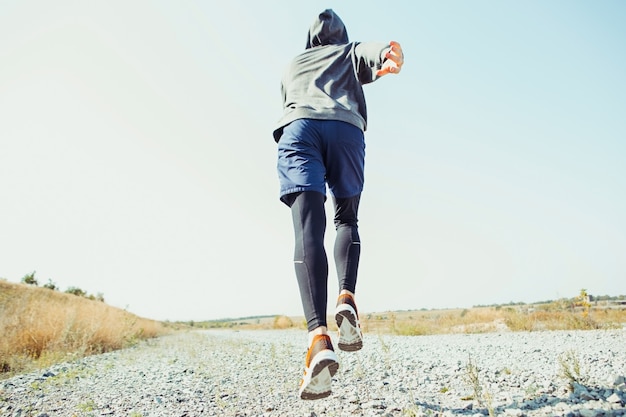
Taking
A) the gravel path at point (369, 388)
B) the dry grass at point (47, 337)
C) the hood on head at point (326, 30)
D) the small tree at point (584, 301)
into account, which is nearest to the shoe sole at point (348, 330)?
the gravel path at point (369, 388)

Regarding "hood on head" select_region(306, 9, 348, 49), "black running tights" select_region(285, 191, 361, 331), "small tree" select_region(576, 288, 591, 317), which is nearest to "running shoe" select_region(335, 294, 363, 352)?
"black running tights" select_region(285, 191, 361, 331)

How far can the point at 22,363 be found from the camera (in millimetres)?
5891

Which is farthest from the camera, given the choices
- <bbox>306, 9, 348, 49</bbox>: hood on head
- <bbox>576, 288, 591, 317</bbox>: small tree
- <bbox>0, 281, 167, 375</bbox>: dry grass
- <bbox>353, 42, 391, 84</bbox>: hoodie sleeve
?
<bbox>576, 288, 591, 317</bbox>: small tree

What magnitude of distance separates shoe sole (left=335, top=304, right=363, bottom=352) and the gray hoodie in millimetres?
1316

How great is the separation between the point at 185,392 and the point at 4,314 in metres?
7.52

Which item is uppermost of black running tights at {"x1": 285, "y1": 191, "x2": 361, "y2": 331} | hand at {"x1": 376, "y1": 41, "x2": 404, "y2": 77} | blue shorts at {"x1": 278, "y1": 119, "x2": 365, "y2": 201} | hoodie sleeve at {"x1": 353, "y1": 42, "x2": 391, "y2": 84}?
hoodie sleeve at {"x1": 353, "y1": 42, "x2": 391, "y2": 84}

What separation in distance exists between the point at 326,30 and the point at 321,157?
49.4 inches

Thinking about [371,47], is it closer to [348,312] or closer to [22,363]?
[348,312]

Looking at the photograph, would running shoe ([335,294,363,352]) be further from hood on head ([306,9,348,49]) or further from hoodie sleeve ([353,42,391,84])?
hood on head ([306,9,348,49])

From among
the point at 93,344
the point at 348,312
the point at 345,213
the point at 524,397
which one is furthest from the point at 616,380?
the point at 93,344

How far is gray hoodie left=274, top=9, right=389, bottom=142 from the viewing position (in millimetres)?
2693

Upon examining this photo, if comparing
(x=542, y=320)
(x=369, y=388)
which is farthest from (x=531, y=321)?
(x=369, y=388)

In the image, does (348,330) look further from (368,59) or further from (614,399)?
(368,59)

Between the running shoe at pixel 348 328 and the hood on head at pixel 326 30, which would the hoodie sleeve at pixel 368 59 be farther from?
the running shoe at pixel 348 328
